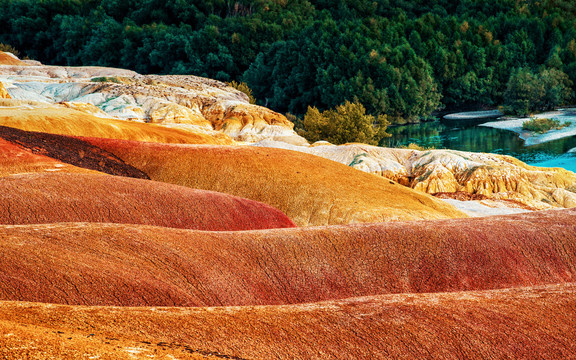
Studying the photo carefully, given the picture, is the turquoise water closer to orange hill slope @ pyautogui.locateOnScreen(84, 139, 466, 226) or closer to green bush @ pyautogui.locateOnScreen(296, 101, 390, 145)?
green bush @ pyautogui.locateOnScreen(296, 101, 390, 145)

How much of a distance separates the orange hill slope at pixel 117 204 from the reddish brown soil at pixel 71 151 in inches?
214

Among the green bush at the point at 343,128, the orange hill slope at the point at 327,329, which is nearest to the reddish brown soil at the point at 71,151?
the orange hill slope at the point at 327,329

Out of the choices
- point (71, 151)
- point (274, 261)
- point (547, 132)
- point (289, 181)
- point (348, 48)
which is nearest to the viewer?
point (274, 261)

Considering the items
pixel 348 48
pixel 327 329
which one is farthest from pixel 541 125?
pixel 327 329

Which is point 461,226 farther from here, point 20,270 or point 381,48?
point 381,48

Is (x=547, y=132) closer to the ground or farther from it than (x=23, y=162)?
closer to the ground

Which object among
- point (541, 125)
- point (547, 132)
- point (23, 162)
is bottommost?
point (547, 132)

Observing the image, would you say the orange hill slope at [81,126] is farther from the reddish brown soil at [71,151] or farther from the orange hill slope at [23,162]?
the orange hill slope at [23,162]

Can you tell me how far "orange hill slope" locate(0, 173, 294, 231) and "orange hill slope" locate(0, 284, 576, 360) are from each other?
7.09 m

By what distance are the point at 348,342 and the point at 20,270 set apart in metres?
5.17

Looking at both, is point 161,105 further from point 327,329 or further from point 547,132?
point 547,132

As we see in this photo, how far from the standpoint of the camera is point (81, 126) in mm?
29406

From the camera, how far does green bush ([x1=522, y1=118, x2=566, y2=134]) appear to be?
8662cm

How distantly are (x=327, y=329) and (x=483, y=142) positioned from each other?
79.0m
